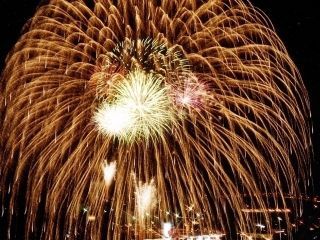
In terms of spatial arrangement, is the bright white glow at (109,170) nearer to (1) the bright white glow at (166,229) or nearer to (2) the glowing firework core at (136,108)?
(2) the glowing firework core at (136,108)

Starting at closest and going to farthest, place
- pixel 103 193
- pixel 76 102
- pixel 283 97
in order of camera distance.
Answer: pixel 283 97
pixel 76 102
pixel 103 193

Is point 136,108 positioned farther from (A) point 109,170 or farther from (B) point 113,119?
(A) point 109,170

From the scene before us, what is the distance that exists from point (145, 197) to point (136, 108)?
7.79 feet

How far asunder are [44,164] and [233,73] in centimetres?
475

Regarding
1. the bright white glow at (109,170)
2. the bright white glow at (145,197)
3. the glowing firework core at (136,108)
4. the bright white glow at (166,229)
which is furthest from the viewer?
the bright white glow at (166,229)

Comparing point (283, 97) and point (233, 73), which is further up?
point (233, 73)

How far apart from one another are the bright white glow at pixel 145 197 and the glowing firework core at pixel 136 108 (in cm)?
138

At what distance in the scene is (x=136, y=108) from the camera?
368 inches

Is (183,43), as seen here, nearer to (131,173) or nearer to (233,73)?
(233,73)

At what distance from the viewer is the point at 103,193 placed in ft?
36.2

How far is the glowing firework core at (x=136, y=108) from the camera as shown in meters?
9.34

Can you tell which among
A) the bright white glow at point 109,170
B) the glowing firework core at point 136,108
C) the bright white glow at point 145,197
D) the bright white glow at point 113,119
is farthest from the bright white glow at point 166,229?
the bright white glow at point 113,119

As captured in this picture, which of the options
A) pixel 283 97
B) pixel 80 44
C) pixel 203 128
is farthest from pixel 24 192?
pixel 283 97

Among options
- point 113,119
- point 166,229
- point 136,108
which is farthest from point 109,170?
point 166,229
